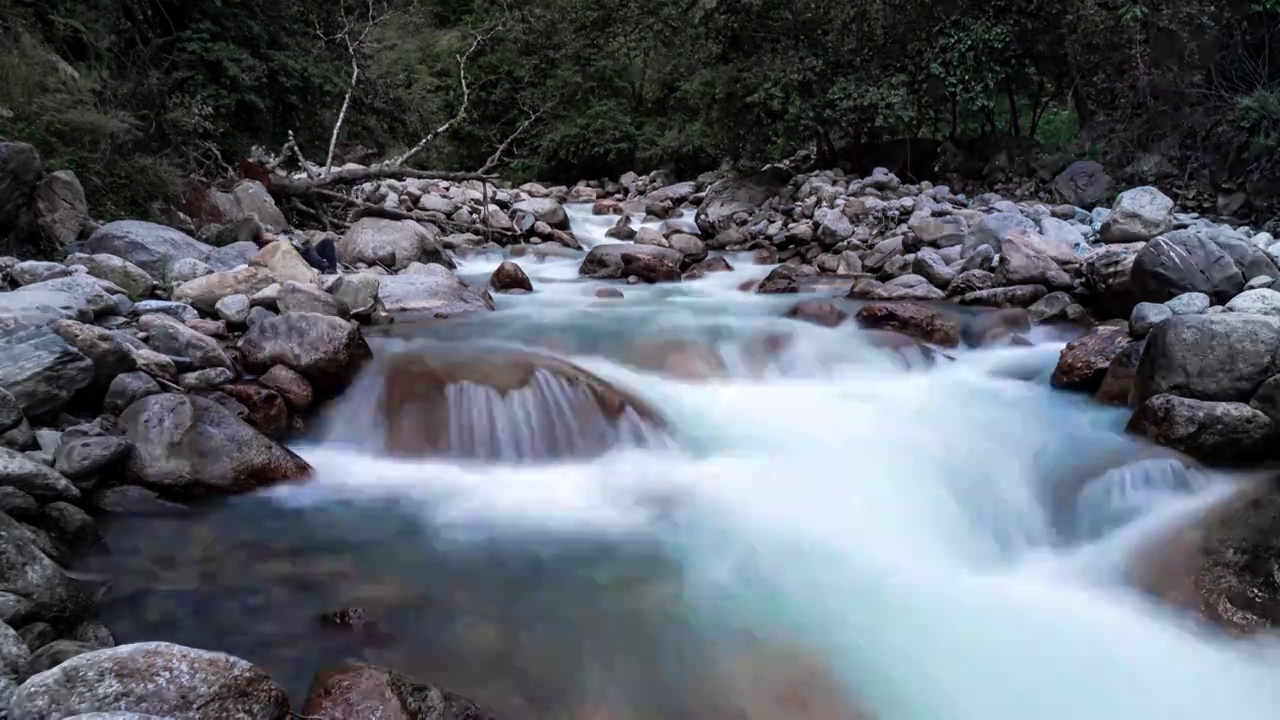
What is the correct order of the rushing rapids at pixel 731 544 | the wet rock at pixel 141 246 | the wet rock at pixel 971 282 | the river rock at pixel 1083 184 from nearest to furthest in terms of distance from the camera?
the rushing rapids at pixel 731 544 < the wet rock at pixel 141 246 < the wet rock at pixel 971 282 < the river rock at pixel 1083 184

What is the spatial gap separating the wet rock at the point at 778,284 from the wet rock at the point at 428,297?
3231mm

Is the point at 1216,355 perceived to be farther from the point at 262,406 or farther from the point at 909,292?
the point at 262,406

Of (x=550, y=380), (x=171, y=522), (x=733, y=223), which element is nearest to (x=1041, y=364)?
(x=550, y=380)

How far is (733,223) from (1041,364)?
780cm

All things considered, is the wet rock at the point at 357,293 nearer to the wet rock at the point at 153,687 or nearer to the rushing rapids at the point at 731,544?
the rushing rapids at the point at 731,544

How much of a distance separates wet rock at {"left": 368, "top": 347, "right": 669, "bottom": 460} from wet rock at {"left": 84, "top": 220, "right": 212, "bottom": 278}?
7.95 ft

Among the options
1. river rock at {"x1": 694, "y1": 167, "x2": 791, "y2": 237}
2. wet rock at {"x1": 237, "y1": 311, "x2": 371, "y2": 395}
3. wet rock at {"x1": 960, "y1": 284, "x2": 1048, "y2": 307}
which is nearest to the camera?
wet rock at {"x1": 237, "y1": 311, "x2": 371, "y2": 395}

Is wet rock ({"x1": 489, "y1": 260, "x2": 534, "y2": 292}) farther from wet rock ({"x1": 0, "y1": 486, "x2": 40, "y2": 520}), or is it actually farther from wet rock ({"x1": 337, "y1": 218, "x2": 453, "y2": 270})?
wet rock ({"x1": 0, "y1": 486, "x2": 40, "y2": 520})

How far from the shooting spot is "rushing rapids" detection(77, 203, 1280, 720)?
3666 mm

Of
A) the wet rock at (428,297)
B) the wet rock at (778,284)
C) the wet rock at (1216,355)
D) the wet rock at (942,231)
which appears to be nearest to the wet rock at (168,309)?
the wet rock at (428,297)

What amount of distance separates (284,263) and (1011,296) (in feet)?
21.8

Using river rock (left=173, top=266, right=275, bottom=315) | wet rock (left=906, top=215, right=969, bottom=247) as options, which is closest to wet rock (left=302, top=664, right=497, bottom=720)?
river rock (left=173, top=266, right=275, bottom=315)

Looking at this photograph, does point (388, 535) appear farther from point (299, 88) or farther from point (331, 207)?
point (299, 88)

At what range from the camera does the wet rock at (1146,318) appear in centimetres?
657
